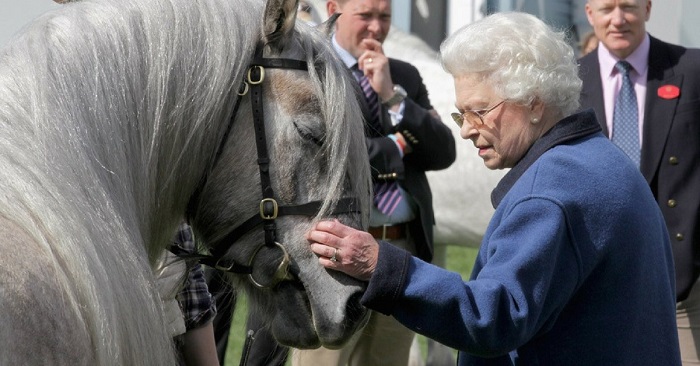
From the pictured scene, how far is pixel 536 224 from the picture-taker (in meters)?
2.61

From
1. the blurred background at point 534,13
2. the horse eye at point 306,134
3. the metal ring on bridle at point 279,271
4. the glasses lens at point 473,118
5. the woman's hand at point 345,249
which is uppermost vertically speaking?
the horse eye at point 306,134

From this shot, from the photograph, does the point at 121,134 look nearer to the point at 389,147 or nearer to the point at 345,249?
the point at 345,249

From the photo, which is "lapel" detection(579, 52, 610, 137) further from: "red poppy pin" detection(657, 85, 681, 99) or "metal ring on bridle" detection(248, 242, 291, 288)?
"metal ring on bridle" detection(248, 242, 291, 288)

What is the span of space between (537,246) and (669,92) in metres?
2.64

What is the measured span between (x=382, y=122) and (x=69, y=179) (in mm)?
2757

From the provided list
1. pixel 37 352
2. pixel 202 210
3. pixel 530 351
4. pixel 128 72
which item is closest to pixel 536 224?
pixel 530 351

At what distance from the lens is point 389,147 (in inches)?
191

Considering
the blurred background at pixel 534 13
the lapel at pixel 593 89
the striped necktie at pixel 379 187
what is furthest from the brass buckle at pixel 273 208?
the blurred background at pixel 534 13

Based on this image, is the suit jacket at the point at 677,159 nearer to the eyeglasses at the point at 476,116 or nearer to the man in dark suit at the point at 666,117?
the man in dark suit at the point at 666,117

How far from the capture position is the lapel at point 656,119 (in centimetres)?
490

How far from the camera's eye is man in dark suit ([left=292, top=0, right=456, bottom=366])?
4.88 meters

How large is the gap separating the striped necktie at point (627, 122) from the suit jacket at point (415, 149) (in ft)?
2.41

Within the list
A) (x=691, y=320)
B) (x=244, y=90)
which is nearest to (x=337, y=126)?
(x=244, y=90)

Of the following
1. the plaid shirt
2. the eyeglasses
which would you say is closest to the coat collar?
the eyeglasses
